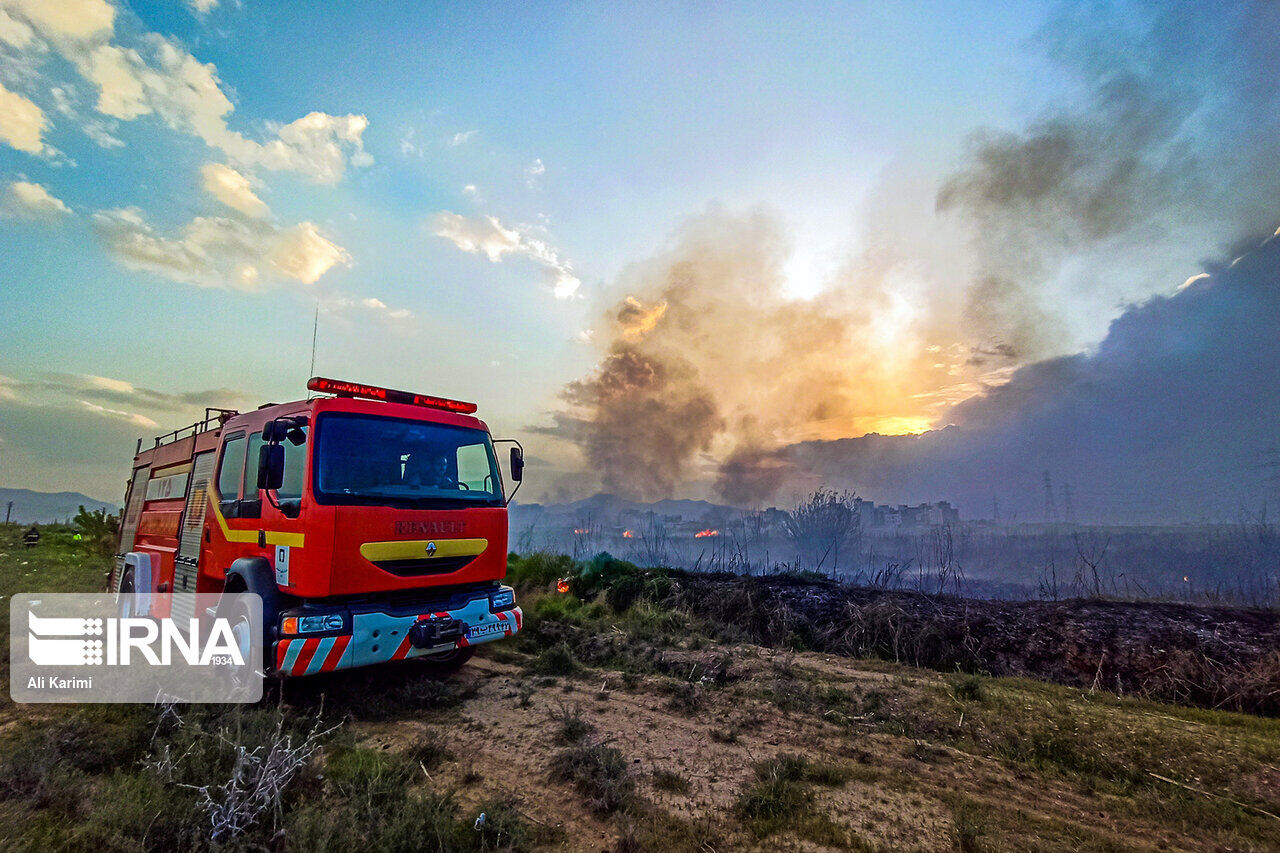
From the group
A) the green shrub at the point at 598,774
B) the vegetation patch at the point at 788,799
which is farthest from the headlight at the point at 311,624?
the vegetation patch at the point at 788,799

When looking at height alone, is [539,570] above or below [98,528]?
below

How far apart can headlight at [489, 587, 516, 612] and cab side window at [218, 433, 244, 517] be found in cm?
325

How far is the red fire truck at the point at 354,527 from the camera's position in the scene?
17.4ft

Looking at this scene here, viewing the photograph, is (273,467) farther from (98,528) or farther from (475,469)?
(98,528)

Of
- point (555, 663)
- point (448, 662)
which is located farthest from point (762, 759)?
point (448, 662)

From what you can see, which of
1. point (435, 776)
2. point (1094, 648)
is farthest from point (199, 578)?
point (1094, 648)

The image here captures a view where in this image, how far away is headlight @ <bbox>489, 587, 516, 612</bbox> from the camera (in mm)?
6496

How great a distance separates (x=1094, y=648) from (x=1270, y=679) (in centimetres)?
170

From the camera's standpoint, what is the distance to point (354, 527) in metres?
5.39

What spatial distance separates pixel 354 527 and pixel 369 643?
1.19m

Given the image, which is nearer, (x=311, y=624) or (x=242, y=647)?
(x=311, y=624)

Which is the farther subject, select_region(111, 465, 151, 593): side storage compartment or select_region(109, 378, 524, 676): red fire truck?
select_region(111, 465, 151, 593): side storage compartment

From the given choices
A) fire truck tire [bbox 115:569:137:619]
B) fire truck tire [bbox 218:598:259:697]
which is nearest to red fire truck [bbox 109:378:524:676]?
fire truck tire [bbox 218:598:259:697]

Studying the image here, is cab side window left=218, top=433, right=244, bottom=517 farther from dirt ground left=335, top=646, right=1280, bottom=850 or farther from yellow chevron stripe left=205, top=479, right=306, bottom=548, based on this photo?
dirt ground left=335, top=646, right=1280, bottom=850
